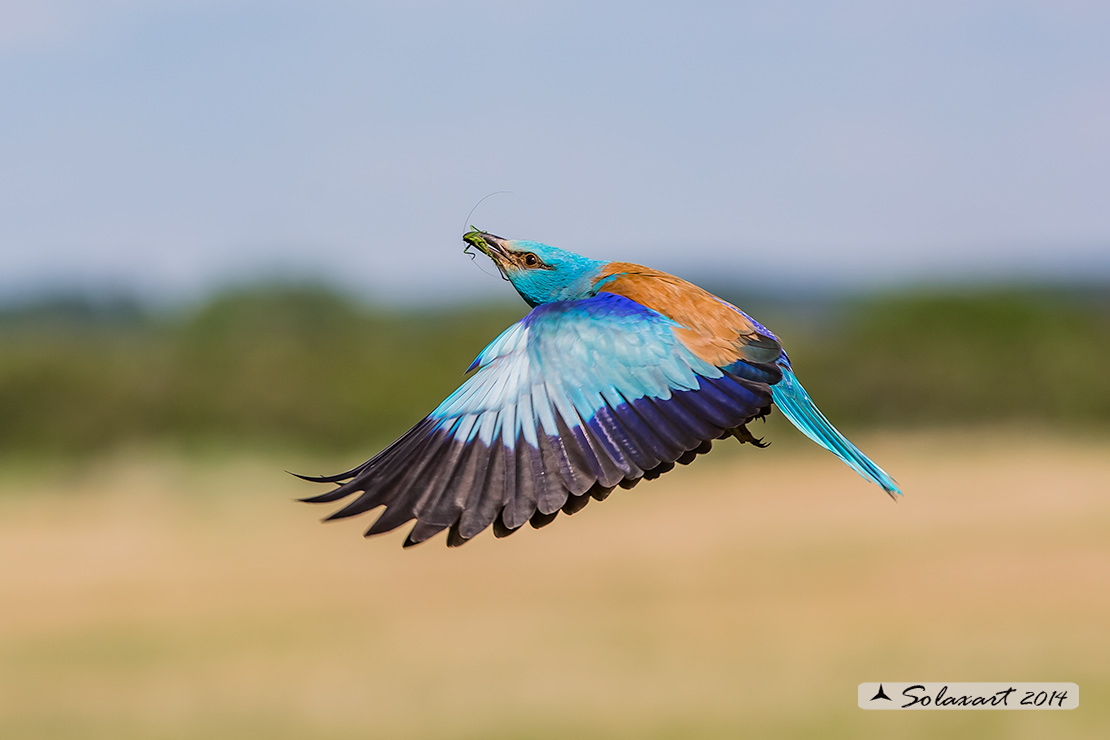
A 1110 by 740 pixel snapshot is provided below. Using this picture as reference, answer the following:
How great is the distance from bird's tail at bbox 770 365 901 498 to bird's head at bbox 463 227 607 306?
0.75 meters

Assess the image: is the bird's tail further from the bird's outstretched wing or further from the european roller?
the bird's outstretched wing

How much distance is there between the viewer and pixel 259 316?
39125 mm

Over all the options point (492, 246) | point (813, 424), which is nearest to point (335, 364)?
point (492, 246)

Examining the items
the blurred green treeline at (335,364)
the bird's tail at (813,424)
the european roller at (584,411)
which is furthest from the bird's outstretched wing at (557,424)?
the blurred green treeline at (335,364)

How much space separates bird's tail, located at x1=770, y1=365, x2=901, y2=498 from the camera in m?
3.94

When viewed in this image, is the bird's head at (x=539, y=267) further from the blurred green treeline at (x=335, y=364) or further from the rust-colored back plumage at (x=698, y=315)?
the blurred green treeline at (x=335, y=364)

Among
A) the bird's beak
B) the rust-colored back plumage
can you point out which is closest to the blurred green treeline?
the bird's beak

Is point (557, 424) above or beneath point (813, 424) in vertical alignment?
beneath

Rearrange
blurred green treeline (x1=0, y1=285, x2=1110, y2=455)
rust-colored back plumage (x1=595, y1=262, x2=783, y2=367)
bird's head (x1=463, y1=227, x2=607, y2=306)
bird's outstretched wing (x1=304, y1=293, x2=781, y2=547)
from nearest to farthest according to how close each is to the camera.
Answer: bird's outstretched wing (x1=304, y1=293, x2=781, y2=547)
rust-colored back plumage (x1=595, y1=262, x2=783, y2=367)
bird's head (x1=463, y1=227, x2=607, y2=306)
blurred green treeline (x1=0, y1=285, x2=1110, y2=455)

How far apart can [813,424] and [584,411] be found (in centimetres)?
102

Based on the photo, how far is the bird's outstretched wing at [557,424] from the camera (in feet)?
10.6

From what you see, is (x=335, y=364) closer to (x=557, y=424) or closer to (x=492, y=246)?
(x=492, y=246)

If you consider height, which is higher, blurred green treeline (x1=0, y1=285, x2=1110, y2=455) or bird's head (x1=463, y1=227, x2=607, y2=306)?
blurred green treeline (x1=0, y1=285, x2=1110, y2=455)

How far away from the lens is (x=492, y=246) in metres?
4.14
